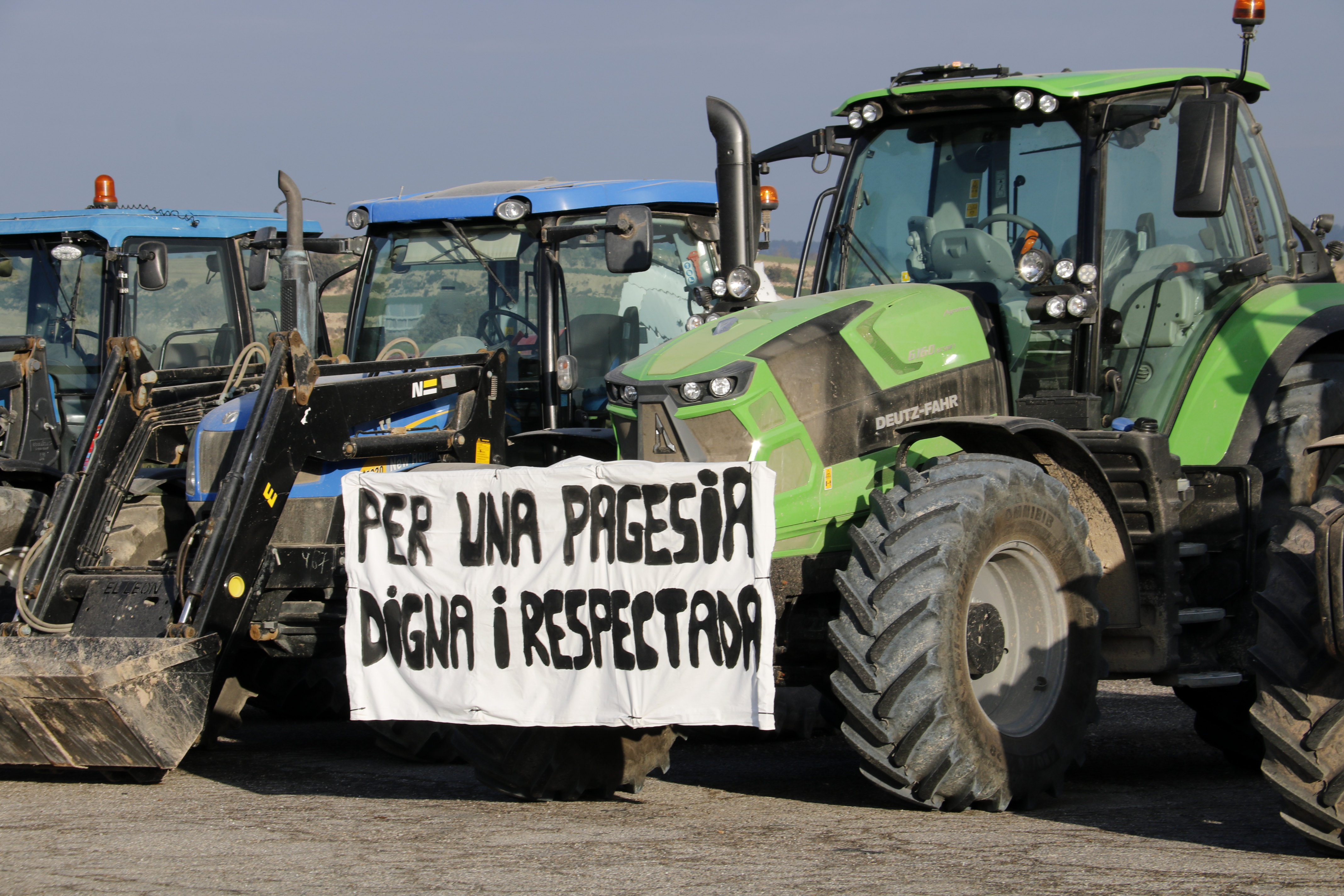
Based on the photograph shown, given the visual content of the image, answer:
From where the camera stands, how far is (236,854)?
4.78 metres

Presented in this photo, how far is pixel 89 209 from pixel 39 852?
21.7ft

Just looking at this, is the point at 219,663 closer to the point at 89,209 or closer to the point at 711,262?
the point at 711,262

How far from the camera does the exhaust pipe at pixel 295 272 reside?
629cm

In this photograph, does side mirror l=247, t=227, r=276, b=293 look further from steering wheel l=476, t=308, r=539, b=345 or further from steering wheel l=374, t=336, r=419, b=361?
steering wheel l=476, t=308, r=539, b=345

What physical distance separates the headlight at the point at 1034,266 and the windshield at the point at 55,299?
22.2 feet

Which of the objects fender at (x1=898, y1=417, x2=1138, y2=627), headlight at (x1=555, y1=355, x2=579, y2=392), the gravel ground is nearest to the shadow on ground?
the gravel ground

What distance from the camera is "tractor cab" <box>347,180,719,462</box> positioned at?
8.27m

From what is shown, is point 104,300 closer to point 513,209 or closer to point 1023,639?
point 513,209

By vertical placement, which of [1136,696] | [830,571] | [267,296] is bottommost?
[1136,696]

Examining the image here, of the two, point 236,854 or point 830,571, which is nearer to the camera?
point 236,854

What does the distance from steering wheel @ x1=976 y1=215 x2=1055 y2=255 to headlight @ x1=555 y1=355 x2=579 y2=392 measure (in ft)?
8.46

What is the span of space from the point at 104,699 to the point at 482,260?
148 inches

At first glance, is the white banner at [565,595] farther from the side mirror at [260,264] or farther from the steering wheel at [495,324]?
the side mirror at [260,264]

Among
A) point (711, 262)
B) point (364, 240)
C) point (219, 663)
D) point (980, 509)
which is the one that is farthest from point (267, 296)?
point (980, 509)
